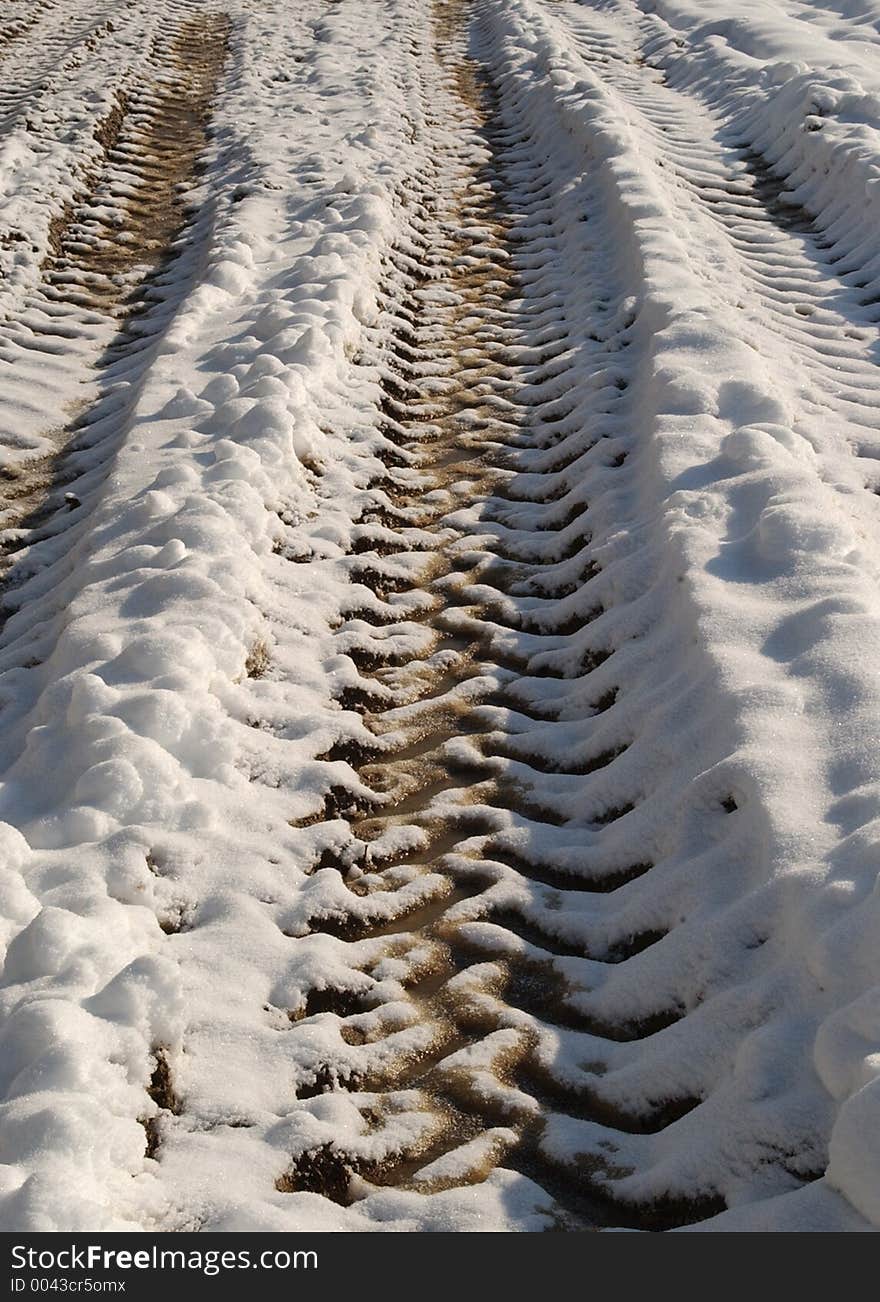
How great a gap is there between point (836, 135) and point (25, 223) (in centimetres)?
496

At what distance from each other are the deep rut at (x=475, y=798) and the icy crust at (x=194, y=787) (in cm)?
8

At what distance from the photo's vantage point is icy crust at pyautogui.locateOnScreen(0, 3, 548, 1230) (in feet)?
7.12

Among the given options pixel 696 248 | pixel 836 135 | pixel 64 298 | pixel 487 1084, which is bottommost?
pixel 64 298

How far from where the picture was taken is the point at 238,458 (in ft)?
14.0

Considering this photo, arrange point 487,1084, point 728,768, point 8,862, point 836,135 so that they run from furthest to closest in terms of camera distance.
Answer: point 836,135, point 728,768, point 8,862, point 487,1084

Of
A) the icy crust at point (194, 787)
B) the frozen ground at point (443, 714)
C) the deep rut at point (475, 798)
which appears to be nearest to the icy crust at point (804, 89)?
the frozen ground at point (443, 714)

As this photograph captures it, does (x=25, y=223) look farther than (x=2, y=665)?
→ Yes

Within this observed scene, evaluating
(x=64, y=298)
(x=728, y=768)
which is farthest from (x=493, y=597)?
(x=64, y=298)

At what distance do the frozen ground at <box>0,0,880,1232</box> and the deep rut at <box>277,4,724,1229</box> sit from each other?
0.04ft

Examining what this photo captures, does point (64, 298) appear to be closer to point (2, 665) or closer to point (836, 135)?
point (2, 665)

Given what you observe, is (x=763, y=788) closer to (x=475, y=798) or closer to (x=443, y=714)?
(x=475, y=798)

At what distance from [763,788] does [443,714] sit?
1.14m

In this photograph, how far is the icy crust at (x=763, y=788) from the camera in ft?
7.02
